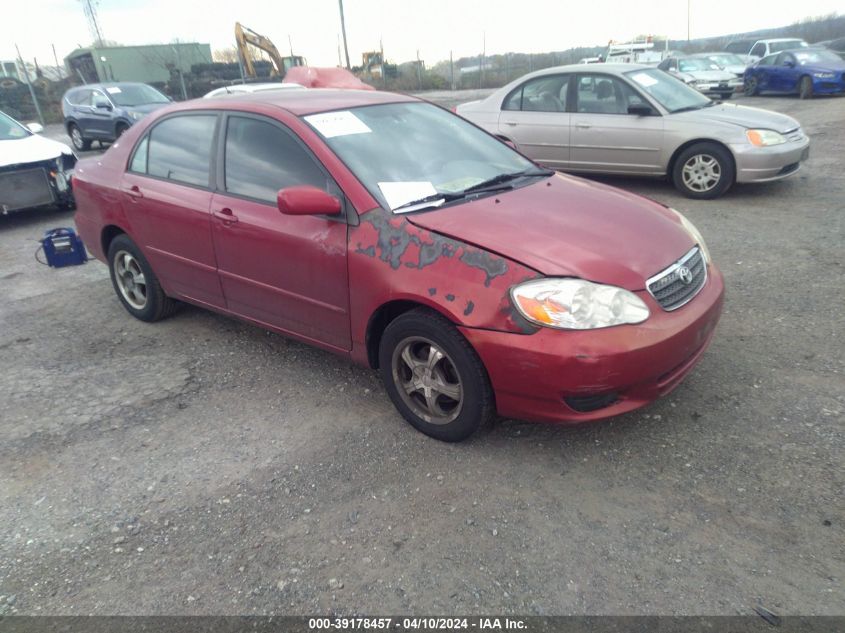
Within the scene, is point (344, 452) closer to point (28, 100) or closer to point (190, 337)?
point (190, 337)

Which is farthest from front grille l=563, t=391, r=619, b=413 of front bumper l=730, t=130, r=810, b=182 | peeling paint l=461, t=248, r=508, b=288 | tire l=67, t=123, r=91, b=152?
tire l=67, t=123, r=91, b=152

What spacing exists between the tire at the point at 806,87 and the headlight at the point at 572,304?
18.2 meters

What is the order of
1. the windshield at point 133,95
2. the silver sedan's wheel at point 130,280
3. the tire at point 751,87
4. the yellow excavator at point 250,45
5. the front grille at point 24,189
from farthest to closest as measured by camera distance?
the yellow excavator at point 250,45, the tire at point 751,87, the windshield at point 133,95, the front grille at point 24,189, the silver sedan's wheel at point 130,280

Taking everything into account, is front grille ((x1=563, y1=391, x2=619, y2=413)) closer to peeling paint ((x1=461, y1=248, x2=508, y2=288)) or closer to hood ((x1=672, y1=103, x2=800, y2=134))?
peeling paint ((x1=461, y1=248, x2=508, y2=288))

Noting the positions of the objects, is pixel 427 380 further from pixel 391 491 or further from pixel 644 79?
pixel 644 79

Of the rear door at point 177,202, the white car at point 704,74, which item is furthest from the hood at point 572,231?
the white car at point 704,74

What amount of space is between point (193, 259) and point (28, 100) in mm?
25092

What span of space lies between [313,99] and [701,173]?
5243 mm

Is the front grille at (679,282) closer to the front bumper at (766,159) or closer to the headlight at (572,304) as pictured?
the headlight at (572,304)

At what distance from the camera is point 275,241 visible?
3.49 m

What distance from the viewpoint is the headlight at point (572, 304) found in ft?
8.80

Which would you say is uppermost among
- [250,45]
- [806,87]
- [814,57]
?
[250,45]

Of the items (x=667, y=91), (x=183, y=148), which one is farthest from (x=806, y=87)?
(x=183, y=148)

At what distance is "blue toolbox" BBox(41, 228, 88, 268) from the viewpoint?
6301 millimetres
